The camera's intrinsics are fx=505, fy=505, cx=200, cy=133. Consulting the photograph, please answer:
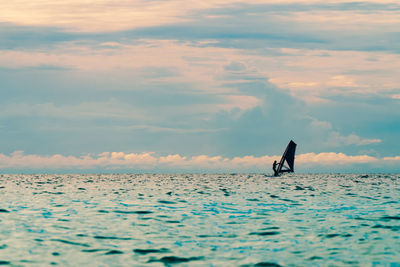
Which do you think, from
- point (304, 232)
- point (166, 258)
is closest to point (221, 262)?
point (166, 258)

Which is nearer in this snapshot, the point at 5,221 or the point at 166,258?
the point at 166,258

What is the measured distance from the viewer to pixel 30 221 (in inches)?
1065

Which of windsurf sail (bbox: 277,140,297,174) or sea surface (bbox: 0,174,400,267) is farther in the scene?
windsurf sail (bbox: 277,140,297,174)

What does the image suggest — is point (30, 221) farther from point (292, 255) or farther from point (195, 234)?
point (292, 255)

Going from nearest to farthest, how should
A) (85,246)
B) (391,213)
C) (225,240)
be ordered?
(85,246) → (225,240) → (391,213)

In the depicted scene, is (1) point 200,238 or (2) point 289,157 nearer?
(1) point 200,238

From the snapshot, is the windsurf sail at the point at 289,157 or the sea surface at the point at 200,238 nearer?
the sea surface at the point at 200,238

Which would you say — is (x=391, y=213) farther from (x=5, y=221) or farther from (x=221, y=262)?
(x=5, y=221)

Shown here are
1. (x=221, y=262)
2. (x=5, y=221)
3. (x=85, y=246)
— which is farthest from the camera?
(x=5, y=221)

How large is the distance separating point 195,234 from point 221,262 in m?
6.03

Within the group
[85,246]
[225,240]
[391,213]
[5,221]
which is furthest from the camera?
[391,213]

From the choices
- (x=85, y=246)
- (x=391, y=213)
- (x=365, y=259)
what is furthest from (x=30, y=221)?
(x=391, y=213)

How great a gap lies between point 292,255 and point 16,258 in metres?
9.36

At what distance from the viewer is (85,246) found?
19.1 meters
